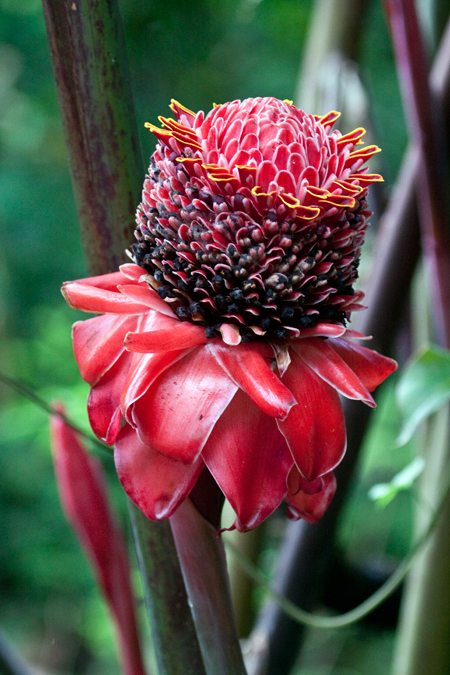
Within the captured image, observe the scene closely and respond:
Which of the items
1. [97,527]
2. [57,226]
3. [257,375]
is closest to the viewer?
[257,375]

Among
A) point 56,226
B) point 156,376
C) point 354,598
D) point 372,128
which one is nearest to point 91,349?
point 156,376

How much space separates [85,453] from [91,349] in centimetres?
15

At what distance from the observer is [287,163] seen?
161 mm

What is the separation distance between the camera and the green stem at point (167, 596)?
0.67 feet

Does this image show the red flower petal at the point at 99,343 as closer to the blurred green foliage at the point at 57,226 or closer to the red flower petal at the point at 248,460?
the red flower petal at the point at 248,460

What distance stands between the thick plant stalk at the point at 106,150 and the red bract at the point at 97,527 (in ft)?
0.27

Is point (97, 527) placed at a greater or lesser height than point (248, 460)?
lesser

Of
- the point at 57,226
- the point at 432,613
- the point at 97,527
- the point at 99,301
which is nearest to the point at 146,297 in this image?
the point at 99,301

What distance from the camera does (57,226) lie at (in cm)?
125

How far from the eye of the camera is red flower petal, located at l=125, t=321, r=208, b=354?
0.15 m

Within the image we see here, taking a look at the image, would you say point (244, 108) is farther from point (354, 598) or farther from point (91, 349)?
point (354, 598)

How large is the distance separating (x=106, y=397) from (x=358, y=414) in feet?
0.74

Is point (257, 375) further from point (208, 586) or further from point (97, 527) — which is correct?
point (97, 527)

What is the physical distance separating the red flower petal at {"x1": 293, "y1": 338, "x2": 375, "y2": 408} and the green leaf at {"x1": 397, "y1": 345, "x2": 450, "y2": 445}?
0.46 feet
